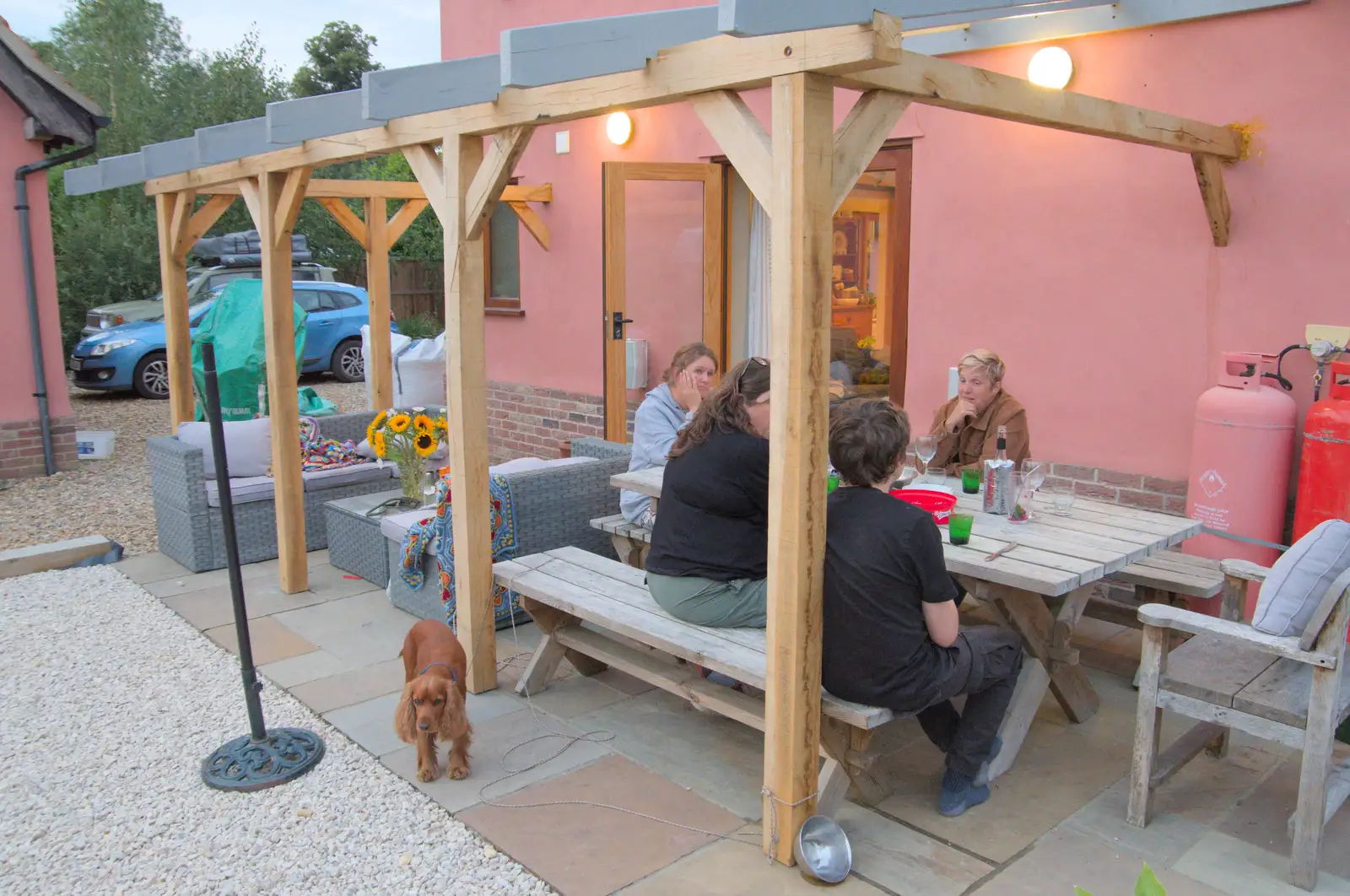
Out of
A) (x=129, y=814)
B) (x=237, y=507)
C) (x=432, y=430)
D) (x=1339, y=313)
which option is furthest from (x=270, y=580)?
(x=1339, y=313)

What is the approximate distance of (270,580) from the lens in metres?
5.54

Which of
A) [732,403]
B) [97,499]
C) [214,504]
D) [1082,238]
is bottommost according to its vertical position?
[97,499]

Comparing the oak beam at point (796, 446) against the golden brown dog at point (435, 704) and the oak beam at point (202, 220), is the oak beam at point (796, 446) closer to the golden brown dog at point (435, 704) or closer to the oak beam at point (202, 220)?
the golden brown dog at point (435, 704)

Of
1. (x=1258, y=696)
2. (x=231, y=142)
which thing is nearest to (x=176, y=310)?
(x=231, y=142)

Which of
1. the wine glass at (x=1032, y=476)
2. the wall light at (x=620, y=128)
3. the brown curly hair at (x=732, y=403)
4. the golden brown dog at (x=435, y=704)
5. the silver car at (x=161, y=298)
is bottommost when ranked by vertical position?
the golden brown dog at (x=435, y=704)

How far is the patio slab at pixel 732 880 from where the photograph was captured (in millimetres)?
2676

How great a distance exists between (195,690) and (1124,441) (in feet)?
14.0

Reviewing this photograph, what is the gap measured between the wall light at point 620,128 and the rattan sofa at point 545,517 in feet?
9.81

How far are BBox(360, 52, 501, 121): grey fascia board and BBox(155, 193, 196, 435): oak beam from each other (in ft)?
11.0

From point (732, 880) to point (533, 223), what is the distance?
6.15 m

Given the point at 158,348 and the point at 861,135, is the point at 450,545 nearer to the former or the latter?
the point at 861,135

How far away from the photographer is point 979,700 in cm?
310

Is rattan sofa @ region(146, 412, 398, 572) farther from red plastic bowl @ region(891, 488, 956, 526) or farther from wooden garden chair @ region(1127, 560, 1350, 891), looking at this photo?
A: wooden garden chair @ region(1127, 560, 1350, 891)

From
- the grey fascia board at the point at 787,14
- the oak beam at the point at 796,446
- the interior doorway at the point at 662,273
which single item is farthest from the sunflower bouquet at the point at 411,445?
the grey fascia board at the point at 787,14
